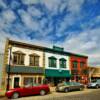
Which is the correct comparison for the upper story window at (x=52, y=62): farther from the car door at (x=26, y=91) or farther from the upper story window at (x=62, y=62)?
A: the car door at (x=26, y=91)

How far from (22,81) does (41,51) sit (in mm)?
6886

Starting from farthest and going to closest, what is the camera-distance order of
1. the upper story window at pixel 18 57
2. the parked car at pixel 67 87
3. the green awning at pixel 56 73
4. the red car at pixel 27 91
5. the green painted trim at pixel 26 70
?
1. the green awning at pixel 56 73
2. the upper story window at pixel 18 57
3. the green painted trim at pixel 26 70
4. the parked car at pixel 67 87
5. the red car at pixel 27 91

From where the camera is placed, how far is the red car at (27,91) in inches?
792

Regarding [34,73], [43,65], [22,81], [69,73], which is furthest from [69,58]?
[22,81]

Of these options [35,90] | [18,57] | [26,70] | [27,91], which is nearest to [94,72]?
[26,70]

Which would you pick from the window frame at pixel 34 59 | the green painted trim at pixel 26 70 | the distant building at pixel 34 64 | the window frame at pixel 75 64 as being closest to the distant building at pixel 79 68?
the window frame at pixel 75 64

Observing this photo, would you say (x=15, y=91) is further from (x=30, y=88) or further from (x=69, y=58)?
(x=69, y=58)

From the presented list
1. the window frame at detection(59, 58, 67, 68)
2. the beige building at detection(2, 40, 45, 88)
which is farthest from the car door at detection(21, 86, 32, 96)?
the window frame at detection(59, 58, 67, 68)

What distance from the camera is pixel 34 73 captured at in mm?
32750

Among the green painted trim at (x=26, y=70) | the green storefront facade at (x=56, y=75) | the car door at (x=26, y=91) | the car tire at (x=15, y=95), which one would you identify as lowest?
the car tire at (x=15, y=95)

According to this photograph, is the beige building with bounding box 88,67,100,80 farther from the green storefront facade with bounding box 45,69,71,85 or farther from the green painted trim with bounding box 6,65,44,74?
the green painted trim with bounding box 6,65,44,74

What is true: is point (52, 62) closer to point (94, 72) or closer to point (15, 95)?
point (94, 72)

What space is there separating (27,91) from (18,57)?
33.7 feet

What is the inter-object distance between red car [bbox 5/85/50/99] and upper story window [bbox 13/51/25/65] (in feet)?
29.8
